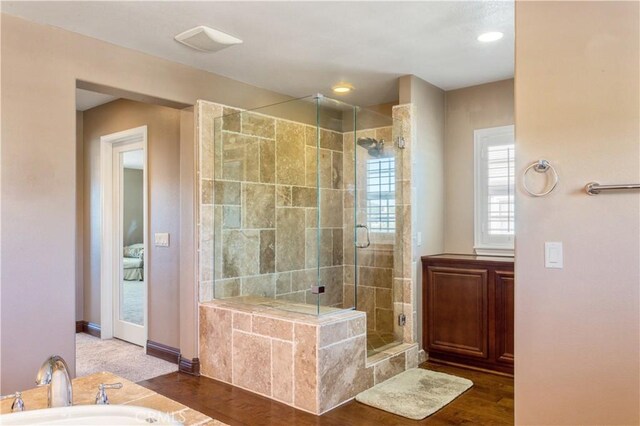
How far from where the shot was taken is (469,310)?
378 cm

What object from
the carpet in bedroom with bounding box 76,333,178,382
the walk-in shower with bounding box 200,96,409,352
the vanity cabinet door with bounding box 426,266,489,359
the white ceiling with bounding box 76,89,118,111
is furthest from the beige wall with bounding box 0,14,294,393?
the vanity cabinet door with bounding box 426,266,489,359

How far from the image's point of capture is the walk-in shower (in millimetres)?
3818

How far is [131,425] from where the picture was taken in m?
1.41

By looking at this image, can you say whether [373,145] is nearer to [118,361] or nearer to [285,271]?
[285,271]

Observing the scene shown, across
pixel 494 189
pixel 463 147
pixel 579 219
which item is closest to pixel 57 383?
pixel 579 219

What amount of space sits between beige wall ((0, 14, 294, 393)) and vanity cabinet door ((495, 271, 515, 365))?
3181 millimetres

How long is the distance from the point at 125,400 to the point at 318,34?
2.49m

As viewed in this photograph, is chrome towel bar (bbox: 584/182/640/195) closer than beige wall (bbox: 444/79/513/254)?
Yes

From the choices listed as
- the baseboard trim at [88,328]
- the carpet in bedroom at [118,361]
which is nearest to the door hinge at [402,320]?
the carpet in bedroom at [118,361]

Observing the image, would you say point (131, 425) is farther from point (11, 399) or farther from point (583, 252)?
point (583, 252)

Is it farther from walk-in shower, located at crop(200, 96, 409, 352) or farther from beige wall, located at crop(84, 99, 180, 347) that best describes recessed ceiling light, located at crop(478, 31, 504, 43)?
beige wall, located at crop(84, 99, 180, 347)

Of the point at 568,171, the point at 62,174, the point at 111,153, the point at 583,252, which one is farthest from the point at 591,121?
the point at 111,153

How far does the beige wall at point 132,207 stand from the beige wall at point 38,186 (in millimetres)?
1706

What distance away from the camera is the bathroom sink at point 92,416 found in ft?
4.56
